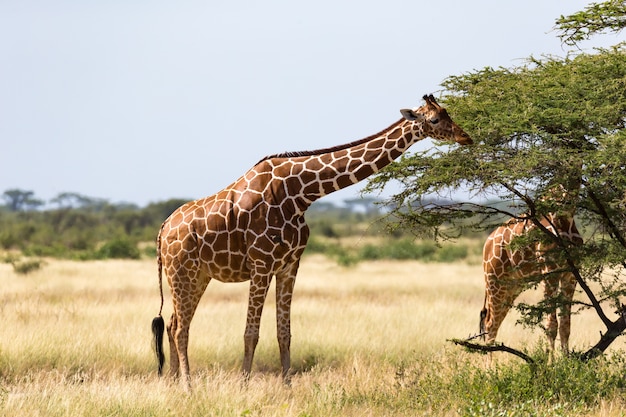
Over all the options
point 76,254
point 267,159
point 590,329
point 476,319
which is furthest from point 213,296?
point 76,254

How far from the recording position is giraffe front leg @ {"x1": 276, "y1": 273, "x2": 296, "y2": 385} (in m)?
10.4

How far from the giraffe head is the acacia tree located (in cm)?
32

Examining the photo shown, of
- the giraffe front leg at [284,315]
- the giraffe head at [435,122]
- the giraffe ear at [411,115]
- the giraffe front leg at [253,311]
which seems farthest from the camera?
the giraffe front leg at [284,315]

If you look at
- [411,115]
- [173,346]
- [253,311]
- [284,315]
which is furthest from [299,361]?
[411,115]

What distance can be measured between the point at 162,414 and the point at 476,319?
9.11m

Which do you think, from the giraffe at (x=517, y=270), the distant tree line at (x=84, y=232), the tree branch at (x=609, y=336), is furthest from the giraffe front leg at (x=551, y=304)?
the distant tree line at (x=84, y=232)

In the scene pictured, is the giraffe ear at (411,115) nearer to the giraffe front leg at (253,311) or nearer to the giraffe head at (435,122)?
the giraffe head at (435,122)

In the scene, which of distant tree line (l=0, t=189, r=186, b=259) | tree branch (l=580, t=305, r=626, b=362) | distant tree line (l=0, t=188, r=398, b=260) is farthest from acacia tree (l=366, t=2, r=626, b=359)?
distant tree line (l=0, t=189, r=186, b=259)

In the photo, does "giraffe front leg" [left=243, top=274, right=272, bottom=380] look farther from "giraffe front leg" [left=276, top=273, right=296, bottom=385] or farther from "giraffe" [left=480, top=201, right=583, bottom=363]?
"giraffe" [left=480, top=201, right=583, bottom=363]

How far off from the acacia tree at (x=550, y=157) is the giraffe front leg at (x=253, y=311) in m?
1.78

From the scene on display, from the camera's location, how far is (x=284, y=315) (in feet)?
34.6

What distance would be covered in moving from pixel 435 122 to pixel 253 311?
291 centimetres

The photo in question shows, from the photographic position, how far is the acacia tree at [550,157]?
9.27 m

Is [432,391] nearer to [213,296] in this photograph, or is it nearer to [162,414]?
[162,414]
